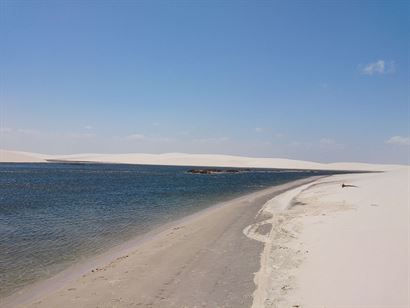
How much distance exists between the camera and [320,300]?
22.3ft

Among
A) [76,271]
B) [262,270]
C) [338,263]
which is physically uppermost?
[338,263]

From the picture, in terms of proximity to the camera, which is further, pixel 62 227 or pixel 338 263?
pixel 62 227

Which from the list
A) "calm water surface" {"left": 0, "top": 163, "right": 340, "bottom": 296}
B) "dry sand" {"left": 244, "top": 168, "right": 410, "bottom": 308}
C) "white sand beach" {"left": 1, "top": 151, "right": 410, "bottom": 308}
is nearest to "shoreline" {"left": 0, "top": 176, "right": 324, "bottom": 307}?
"white sand beach" {"left": 1, "top": 151, "right": 410, "bottom": 308}

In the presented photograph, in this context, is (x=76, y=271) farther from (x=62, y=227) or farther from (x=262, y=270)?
(x=62, y=227)

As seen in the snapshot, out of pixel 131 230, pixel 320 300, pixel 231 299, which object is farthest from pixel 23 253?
pixel 320 300

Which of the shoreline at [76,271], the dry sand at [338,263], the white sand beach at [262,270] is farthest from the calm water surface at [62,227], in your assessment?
the dry sand at [338,263]

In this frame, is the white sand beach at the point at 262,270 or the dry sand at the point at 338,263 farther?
the white sand beach at the point at 262,270

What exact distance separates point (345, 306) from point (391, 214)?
947 centimetres

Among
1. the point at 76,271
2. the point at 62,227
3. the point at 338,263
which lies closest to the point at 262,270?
the point at 338,263

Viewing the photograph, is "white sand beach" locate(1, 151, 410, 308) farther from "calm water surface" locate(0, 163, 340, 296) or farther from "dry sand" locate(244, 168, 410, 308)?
"calm water surface" locate(0, 163, 340, 296)

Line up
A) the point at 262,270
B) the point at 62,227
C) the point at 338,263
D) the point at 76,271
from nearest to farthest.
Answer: the point at 338,263 < the point at 262,270 < the point at 76,271 < the point at 62,227

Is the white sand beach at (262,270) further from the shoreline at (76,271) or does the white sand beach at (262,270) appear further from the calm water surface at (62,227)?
the calm water surface at (62,227)

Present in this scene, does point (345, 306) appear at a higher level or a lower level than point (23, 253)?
higher

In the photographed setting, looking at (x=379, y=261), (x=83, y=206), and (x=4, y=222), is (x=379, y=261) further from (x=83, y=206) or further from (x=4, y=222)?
(x=83, y=206)
